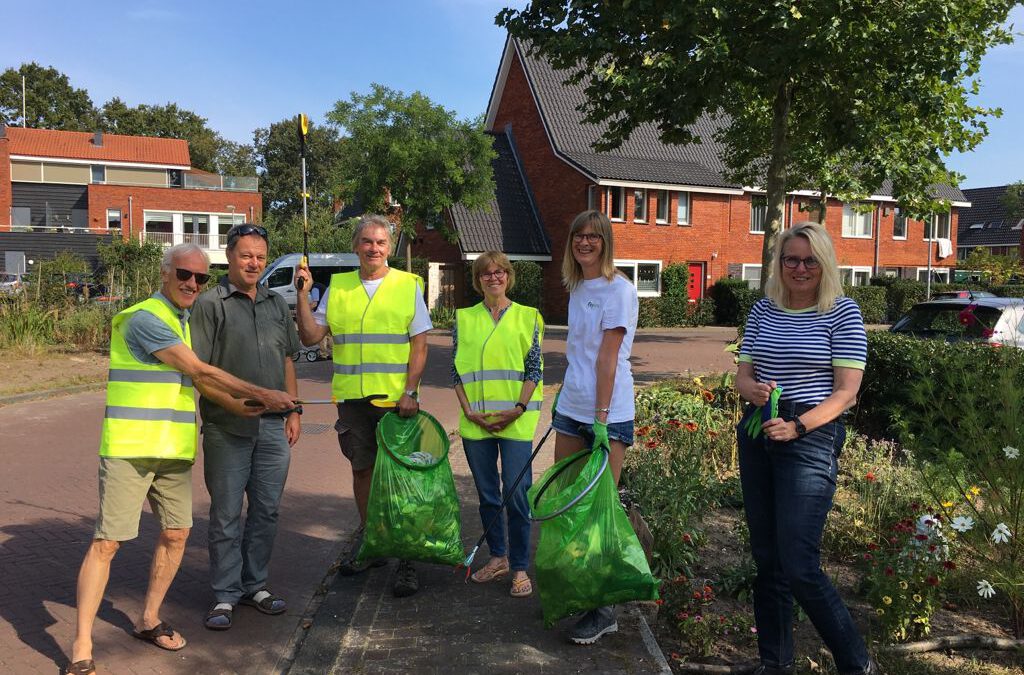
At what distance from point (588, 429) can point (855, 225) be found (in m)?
35.3

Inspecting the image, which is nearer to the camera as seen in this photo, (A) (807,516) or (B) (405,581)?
(A) (807,516)

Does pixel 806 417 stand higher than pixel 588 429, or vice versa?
pixel 806 417

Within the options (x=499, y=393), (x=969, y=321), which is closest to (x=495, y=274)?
(x=499, y=393)

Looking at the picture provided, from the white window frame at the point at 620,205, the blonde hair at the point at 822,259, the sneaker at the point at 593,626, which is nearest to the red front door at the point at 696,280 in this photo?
the white window frame at the point at 620,205

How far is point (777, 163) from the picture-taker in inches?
416

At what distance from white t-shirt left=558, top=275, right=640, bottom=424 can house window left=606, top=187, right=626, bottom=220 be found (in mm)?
24284

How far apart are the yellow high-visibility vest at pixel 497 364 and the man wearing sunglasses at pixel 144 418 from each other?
1.27 metres

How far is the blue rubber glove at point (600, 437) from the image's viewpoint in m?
3.57

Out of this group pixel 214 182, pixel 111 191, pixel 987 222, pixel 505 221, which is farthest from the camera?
pixel 987 222

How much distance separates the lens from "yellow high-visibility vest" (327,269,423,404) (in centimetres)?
435

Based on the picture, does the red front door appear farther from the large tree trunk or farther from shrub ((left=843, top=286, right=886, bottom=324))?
the large tree trunk

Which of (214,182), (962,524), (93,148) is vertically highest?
(93,148)

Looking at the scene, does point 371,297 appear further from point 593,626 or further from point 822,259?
point 822,259

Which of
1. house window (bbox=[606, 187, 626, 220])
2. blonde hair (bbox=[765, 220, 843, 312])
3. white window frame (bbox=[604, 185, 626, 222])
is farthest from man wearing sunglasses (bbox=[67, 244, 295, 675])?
house window (bbox=[606, 187, 626, 220])
